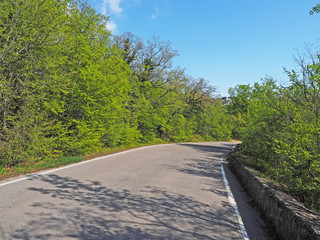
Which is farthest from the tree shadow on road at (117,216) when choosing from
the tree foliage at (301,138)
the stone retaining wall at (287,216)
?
the tree foliage at (301,138)

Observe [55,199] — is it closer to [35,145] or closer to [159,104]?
[35,145]

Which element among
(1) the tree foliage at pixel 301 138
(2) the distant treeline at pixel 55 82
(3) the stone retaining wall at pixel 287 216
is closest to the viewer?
(3) the stone retaining wall at pixel 287 216

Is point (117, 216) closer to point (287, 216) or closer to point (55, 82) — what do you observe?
point (287, 216)

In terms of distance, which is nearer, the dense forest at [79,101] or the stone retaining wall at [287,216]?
the stone retaining wall at [287,216]

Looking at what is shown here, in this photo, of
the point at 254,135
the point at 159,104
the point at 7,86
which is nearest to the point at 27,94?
the point at 7,86

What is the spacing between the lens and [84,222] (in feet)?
12.6

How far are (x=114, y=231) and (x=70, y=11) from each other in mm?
13245

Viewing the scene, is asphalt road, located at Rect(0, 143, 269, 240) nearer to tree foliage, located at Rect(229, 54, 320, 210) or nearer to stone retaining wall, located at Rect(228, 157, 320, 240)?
stone retaining wall, located at Rect(228, 157, 320, 240)

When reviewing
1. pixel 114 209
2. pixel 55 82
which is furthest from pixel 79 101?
pixel 114 209

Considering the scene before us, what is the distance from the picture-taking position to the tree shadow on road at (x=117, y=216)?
11.6 ft

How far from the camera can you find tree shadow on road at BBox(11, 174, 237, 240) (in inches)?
139

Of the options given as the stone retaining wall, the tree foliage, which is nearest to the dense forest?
the tree foliage

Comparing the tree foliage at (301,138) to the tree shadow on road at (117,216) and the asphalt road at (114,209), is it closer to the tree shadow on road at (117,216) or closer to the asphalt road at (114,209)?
the asphalt road at (114,209)

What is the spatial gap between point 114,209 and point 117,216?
13.8 inches
